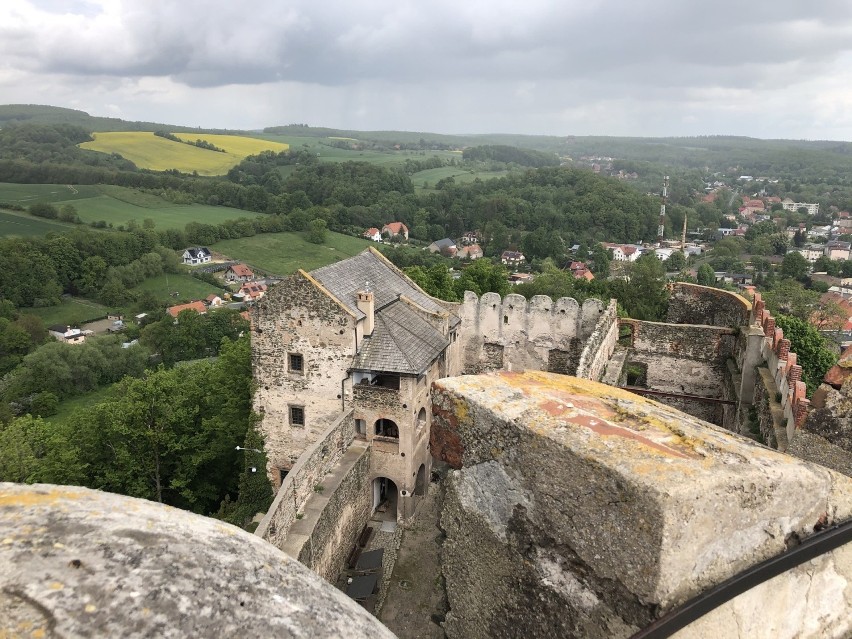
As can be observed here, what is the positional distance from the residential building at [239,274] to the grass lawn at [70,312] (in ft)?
71.8

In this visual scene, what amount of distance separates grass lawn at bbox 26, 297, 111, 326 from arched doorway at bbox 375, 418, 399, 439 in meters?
Result: 83.9

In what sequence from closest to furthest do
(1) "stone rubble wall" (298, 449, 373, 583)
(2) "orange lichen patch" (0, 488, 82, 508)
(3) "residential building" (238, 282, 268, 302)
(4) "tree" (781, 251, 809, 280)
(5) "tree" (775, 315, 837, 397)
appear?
(2) "orange lichen patch" (0, 488, 82, 508) < (1) "stone rubble wall" (298, 449, 373, 583) < (5) "tree" (775, 315, 837, 397) < (3) "residential building" (238, 282, 268, 302) < (4) "tree" (781, 251, 809, 280)

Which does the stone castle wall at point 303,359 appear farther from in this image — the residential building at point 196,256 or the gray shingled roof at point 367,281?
the residential building at point 196,256

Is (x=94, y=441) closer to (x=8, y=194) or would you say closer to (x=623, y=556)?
(x=623, y=556)

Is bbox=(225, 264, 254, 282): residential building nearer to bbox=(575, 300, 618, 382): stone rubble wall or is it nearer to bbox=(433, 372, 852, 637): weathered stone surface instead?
bbox=(575, 300, 618, 382): stone rubble wall

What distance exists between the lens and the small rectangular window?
23.5 meters

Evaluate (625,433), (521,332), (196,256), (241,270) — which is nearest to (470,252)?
(241,270)

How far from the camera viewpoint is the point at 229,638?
2795mm

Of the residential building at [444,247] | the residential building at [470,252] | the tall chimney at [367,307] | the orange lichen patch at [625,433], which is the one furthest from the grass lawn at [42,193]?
the orange lichen patch at [625,433]

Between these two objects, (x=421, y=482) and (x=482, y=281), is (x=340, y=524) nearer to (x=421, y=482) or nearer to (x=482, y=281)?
(x=421, y=482)

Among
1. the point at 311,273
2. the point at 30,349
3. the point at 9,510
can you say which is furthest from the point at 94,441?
the point at 30,349

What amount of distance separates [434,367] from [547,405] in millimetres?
19375

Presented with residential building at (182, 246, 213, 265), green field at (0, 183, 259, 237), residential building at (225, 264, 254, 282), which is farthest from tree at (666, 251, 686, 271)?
green field at (0, 183, 259, 237)

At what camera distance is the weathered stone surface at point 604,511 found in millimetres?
3992
